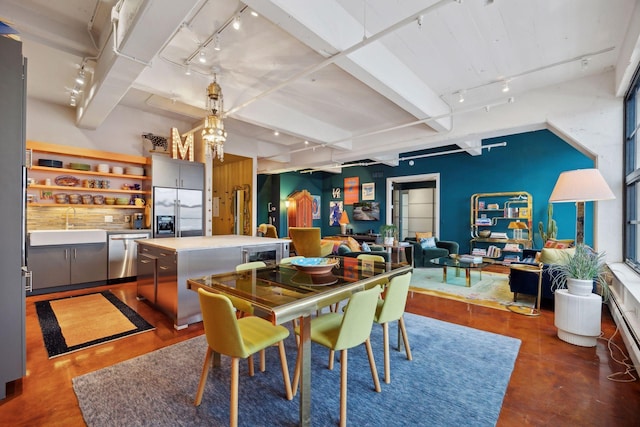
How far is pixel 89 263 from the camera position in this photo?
15.6 ft

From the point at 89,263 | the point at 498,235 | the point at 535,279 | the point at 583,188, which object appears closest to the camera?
the point at 583,188

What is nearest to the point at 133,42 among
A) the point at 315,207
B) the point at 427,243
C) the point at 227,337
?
the point at 227,337

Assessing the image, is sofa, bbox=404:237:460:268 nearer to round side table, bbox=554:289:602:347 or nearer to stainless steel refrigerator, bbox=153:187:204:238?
round side table, bbox=554:289:602:347

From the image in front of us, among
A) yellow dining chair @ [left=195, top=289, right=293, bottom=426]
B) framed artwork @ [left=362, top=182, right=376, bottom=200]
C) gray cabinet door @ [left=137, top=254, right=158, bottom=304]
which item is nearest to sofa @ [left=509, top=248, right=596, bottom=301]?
yellow dining chair @ [left=195, top=289, right=293, bottom=426]

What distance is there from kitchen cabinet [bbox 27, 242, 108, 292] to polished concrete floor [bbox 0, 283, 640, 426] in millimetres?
1155

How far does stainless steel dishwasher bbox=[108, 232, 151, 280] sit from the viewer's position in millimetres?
4953

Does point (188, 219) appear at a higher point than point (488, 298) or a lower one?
higher

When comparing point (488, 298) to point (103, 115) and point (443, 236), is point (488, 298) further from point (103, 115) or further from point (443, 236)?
point (103, 115)

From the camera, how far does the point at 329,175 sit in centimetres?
1181

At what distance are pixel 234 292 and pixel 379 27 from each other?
114 inches

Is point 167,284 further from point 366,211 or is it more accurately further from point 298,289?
point 366,211

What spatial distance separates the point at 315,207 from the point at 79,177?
7632mm

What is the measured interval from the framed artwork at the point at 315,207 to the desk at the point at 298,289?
8785mm

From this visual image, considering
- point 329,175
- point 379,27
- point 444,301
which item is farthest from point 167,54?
point 329,175
